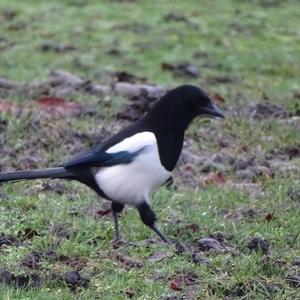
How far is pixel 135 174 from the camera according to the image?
6.26 meters

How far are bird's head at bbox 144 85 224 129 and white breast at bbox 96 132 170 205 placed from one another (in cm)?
15

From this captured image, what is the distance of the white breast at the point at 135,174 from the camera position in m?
6.23

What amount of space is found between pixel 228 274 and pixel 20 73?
6097mm

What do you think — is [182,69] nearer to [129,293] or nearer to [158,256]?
[158,256]

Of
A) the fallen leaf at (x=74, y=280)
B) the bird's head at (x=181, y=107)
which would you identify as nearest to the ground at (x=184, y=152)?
the fallen leaf at (x=74, y=280)

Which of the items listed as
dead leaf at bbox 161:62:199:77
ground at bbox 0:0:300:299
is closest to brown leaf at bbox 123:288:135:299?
ground at bbox 0:0:300:299

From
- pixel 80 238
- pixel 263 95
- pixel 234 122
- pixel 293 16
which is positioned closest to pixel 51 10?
pixel 293 16

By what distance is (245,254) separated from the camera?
238 inches

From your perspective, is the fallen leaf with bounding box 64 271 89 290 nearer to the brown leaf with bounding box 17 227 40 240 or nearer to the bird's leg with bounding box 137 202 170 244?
the brown leaf with bounding box 17 227 40 240

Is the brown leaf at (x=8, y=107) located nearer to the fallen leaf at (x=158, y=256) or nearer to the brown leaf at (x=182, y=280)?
the fallen leaf at (x=158, y=256)

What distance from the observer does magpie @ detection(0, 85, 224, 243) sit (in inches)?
246

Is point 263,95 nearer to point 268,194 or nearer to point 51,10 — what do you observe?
point 268,194

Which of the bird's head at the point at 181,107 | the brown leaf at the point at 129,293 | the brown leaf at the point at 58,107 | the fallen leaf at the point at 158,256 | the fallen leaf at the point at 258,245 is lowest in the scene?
the brown leaf at the point at 58,107

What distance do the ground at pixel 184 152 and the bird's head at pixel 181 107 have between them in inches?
26.0
